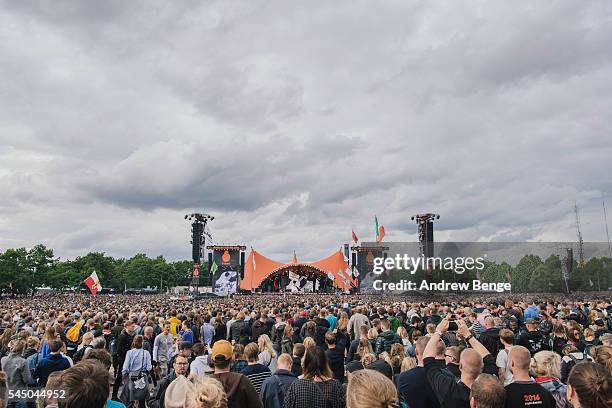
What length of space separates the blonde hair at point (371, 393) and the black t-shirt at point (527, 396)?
1297mm

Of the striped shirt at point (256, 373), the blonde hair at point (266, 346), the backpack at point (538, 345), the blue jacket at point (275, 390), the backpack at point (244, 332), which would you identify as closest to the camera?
the blue jacket at point (275, 390)

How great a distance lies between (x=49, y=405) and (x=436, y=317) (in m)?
8.69

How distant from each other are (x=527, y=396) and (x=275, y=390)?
227 cm

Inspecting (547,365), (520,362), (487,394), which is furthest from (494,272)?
(487,394)

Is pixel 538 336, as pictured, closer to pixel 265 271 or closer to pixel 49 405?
pixel 49 405

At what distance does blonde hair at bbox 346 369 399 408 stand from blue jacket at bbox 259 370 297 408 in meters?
2.12

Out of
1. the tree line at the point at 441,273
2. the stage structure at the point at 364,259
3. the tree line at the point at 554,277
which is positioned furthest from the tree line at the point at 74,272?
the tree line at the point at 554,277

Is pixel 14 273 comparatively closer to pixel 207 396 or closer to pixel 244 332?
pixel 244 332

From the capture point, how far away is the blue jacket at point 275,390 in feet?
14.5

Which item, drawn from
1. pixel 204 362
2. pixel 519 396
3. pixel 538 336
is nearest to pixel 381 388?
pixel 519 396

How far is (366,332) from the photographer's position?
739 cm

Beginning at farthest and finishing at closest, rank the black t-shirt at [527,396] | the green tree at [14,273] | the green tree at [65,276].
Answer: the green tree at [65,276] < the green tree at [14,273] < the black t-shirt at [527,396]

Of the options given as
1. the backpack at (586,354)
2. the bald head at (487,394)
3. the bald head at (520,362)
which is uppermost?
the bald head at (520,362)

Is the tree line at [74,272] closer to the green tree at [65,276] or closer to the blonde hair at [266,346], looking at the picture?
the green tree at [65,276]
